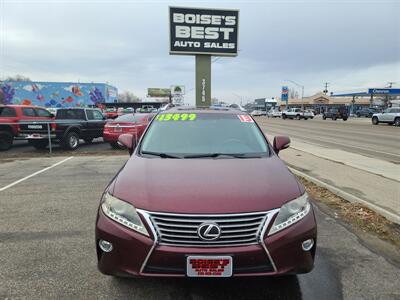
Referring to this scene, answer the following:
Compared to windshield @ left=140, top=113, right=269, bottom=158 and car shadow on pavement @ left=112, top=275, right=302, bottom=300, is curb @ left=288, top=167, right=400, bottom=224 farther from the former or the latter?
car shadow on pavement @ left=112, top=275, right=302, bottom=300

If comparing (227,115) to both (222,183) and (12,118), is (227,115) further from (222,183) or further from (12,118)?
(12,118)

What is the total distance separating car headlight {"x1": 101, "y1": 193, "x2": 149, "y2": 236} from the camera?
2490 mm

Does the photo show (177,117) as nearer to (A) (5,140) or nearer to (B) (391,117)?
(A) (5,140)

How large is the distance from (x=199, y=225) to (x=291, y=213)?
77cm

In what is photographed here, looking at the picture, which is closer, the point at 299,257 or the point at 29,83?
the point at 299,257

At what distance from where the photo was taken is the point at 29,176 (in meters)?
7.83

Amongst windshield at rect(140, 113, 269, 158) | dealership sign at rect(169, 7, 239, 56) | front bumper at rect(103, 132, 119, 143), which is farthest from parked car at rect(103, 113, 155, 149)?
windshield at rect(140, 113, 269, 158)

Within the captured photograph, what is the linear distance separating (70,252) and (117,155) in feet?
26.0

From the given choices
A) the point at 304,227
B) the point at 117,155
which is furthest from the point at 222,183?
the point at 117,155

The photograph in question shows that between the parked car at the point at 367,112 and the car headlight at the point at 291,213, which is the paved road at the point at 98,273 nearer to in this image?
the car headlight at the point at 291,213

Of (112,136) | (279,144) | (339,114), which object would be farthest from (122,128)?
(339,114)

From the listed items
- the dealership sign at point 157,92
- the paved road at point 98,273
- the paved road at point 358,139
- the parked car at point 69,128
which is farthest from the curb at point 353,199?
the dealership sign at point 157,92

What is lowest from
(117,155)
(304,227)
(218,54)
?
A: (117,155)

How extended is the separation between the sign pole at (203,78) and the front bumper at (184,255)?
14016 mm
